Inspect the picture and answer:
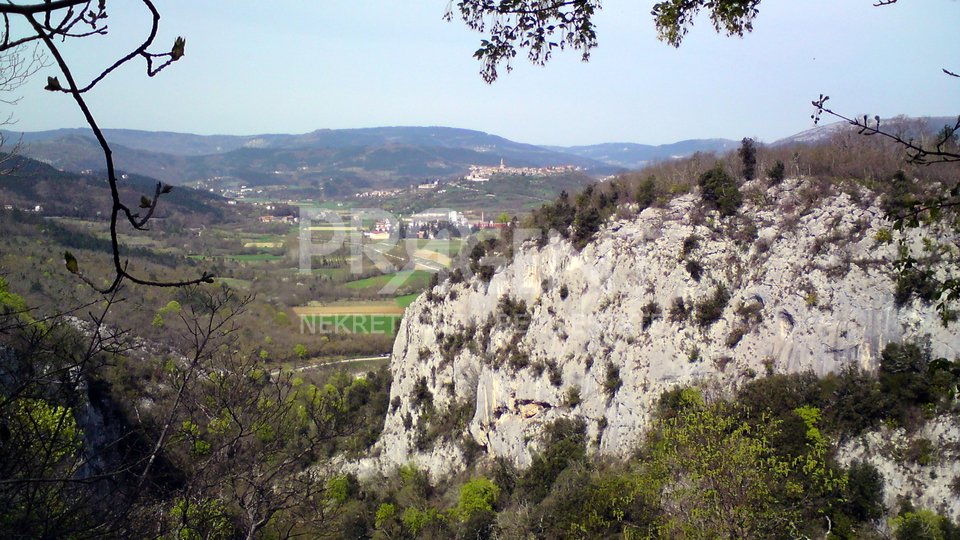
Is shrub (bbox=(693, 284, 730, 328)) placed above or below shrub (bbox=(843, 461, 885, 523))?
above

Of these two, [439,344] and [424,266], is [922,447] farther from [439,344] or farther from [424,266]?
[424,266]

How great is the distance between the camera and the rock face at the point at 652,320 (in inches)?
599

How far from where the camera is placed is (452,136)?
160m

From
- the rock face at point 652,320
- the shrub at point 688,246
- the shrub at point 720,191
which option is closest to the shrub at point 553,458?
the rock face at point 652,320

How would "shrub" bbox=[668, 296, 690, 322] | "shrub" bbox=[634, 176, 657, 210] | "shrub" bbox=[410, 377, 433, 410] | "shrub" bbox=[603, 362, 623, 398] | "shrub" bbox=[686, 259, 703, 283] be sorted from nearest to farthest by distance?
"shrub" bbox=[668, 296, 690, 322] → "shrub" bbox=[686, 259, 703, 283] → "shrub" bbox=[603, 362, 623, 398] → "shrub" bbox=[634, 176, 657, 210] → "shrub" bbox=[410, 377, 433, 410]

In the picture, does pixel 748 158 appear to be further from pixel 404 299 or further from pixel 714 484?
pixel 404 299

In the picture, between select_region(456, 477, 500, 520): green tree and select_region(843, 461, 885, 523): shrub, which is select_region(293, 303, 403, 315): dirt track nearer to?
select_region(456, 477, 500, 520): green tree

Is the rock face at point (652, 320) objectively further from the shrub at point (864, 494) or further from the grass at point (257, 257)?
the grass at point (257, 257)

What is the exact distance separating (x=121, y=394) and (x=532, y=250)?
17.8m

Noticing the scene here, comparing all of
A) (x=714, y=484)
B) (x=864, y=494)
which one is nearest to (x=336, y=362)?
(x=864, y=494)

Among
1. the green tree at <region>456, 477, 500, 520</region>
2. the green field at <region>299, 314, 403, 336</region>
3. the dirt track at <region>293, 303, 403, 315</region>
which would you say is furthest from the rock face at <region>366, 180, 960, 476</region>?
the dirt track at <region>293, 303, 403, 315</region>

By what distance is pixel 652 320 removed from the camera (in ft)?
59.0

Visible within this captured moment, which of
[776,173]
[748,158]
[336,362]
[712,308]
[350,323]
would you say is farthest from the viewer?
[350,323]

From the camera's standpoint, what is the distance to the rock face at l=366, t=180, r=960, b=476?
15.2 meters
